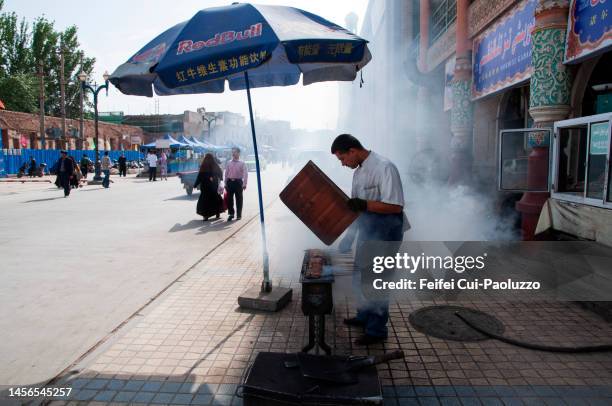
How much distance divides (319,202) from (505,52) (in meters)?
7.31

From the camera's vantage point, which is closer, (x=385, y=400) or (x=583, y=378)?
(x=385, y=400)

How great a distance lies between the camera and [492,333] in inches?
158

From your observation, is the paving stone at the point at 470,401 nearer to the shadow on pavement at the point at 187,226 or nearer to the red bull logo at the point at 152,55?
the red bull logo at the point at 152,55

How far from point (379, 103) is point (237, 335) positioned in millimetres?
26465

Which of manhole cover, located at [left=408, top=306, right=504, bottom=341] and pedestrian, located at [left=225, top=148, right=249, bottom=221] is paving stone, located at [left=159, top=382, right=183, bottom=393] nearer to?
manhole cover, located at [left=408, top=306, right=504, bottom=341]

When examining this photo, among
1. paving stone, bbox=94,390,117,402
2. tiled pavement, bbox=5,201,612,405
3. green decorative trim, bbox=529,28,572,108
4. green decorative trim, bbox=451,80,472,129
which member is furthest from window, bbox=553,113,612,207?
green decorative trim, bbox=451,80,472,129

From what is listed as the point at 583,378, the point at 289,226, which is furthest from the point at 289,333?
the point at 289,226

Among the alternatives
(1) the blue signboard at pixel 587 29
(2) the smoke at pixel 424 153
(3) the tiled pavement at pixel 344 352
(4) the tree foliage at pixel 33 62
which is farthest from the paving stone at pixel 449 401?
(4) the tree foliage at pixel 33 62

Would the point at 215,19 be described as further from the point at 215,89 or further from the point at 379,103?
the point at 379,103

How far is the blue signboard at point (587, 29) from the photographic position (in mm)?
5258

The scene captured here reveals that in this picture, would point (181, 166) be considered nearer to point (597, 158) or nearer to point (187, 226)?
point (187, 226)

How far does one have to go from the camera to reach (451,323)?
4344 mm

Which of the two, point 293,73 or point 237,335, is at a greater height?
point 293,73

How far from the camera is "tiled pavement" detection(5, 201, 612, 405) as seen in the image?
3078 millimetres
